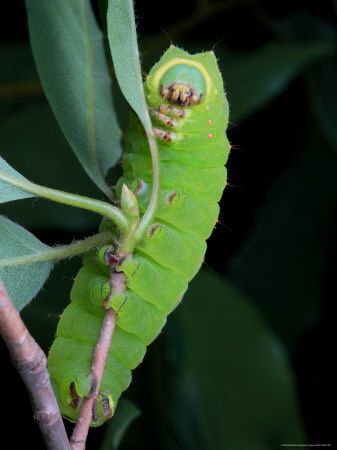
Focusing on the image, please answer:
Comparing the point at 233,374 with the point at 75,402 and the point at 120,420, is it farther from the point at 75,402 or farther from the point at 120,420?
the point at 75,402

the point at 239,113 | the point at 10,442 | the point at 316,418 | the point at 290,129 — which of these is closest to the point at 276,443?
the point at 316,418

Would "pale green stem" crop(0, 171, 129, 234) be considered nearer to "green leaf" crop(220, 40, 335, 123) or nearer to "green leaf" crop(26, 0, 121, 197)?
"green leaf" crop(26, 0, 121, 197)

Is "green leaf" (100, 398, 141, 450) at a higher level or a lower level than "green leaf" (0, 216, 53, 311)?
lower

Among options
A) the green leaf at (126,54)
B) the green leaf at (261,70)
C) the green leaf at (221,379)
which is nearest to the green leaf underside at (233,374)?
the green leaf at (221,379)

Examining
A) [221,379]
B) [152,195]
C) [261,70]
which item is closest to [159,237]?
[152,195]

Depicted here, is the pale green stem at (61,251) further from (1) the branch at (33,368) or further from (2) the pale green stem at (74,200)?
(1) the branch at (33,368)

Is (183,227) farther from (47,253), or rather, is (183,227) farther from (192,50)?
(192,50)

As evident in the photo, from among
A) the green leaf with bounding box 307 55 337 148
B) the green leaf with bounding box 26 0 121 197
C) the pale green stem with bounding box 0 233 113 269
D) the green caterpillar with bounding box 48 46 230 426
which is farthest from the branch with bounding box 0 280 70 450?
the green leaf with bounding box 307 55 337 148
